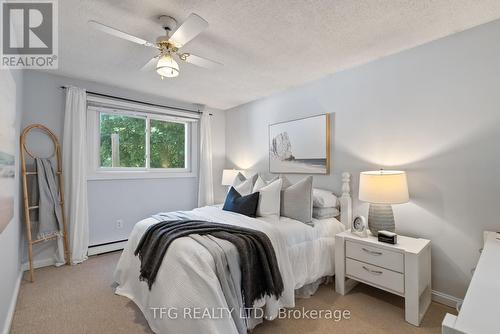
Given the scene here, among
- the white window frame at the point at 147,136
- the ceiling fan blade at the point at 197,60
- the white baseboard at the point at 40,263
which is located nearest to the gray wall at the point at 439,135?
the ceiling fan blade at the point at 197,60

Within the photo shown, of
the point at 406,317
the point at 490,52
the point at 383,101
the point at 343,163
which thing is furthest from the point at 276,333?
the point at 490,52

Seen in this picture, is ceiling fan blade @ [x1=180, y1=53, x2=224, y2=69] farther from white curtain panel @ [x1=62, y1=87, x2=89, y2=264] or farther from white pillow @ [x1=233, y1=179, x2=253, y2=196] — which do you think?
white curtain panel @ [x1=62, y1=87, x2=89, y2=264]

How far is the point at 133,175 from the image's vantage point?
352 centimetres

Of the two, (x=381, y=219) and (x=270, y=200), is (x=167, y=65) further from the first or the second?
(x=381, y=219)

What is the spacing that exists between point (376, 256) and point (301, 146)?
1647mm

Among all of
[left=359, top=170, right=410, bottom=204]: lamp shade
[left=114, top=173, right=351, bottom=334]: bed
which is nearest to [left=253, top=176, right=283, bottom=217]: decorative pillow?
[left=114, top=173, right=351, bottom=334]: bed

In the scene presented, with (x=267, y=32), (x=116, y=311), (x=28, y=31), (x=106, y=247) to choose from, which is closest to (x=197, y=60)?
(x=267, y=32)

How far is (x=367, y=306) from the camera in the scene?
80.4 inches

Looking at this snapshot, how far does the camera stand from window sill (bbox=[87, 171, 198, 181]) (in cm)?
322

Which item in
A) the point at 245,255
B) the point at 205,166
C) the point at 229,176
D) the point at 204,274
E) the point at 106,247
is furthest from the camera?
the point at 205,166

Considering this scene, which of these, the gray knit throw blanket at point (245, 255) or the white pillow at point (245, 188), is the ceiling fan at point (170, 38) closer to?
the gray knit throw blanket at point (245, 255)

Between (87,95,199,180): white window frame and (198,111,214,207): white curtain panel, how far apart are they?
135 mm

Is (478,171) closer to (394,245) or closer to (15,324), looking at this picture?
(394,245)

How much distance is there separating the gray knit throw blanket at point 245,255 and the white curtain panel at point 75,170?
5.20ft
